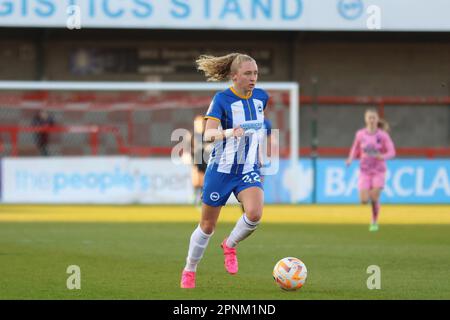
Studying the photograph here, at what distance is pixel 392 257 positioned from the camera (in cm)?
1284

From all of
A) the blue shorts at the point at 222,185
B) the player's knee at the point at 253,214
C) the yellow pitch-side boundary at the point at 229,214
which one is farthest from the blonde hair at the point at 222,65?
the yellow pitch-side boundary at the point at 229,214

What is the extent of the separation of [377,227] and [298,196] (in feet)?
30.0

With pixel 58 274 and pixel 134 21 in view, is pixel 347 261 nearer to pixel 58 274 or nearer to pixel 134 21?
pixel 58 274

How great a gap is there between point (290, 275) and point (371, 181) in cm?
929

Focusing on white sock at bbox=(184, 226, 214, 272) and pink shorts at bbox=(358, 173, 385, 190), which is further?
pink shorts at bbox=(358, 173, 385, 190)

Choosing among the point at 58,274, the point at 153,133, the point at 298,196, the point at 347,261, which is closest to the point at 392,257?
the point at 347,261

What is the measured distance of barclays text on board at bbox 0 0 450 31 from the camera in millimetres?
28797

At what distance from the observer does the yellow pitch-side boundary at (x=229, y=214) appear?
20.5m

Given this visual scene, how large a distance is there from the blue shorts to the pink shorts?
28.7 ft

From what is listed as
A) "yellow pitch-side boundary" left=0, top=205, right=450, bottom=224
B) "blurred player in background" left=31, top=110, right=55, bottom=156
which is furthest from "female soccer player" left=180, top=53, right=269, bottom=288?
"blurred player in background" left=31, top=110, right=55, bottom=156

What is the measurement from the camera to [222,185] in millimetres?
9773

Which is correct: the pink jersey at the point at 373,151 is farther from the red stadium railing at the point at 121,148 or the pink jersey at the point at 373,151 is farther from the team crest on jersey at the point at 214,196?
the red stadium railing at the point at 121,148

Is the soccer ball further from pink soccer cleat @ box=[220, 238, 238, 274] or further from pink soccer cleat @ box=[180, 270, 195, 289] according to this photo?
pink soccer cleat @ box=[220, 238, 238, 274]
